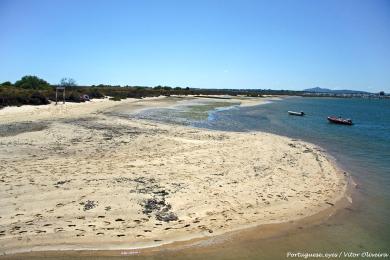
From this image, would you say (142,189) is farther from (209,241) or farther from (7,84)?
(7,84)

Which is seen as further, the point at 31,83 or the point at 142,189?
the point at 31,83

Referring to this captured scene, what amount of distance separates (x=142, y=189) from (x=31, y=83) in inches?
2243

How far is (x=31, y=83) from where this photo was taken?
60875mm

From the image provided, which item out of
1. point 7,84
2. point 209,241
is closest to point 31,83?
point 7,84

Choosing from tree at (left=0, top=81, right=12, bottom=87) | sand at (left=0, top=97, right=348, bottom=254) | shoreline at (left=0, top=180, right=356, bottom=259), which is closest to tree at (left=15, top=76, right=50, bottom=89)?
tree at (left=0, top=81, right=12, bottom=87)

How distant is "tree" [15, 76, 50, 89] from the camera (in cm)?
6009

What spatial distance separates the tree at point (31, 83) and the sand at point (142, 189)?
144 feet

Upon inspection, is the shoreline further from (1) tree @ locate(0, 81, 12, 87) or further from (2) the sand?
(1) tree @ locate(0, 81, 12, 87)

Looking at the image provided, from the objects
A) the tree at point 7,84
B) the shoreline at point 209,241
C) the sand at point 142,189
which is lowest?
the shoreline at point 209,241

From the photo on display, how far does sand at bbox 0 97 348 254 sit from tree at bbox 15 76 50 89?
44.0m

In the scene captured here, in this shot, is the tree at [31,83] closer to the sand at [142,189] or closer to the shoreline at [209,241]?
the sand at [142,189]

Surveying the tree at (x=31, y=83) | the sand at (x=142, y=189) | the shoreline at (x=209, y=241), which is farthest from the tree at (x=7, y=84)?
the shoreline at (x=209, y=241)

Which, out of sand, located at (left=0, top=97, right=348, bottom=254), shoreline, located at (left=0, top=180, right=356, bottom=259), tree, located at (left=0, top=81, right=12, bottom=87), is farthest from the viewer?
tree, located at (left=0, top=81, right=12, bottom=87)

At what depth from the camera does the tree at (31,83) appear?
197ft
